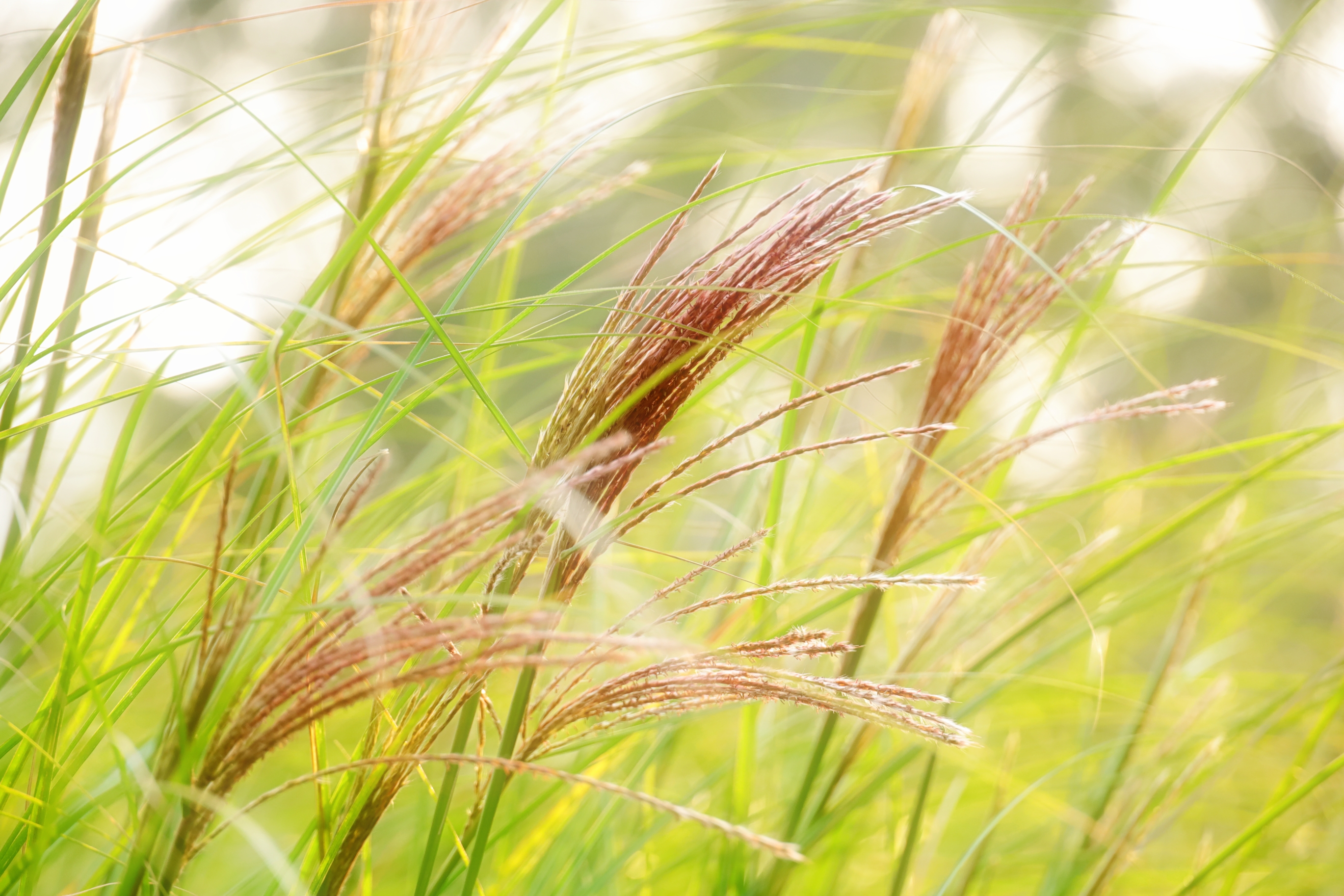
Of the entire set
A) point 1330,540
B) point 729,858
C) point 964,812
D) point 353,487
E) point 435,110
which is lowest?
point 964,812

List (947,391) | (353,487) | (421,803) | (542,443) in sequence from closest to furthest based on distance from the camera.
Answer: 1. (353,487)
2. (542,443)
3. (947,391)
4. (421,803)

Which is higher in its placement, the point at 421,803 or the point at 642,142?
the point at 642,142

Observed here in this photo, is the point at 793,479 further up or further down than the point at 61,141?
further down

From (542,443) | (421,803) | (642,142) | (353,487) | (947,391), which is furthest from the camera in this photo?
(642,142)

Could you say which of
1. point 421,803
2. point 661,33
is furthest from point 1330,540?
point 421,803

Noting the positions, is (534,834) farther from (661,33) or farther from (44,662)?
(661,33)

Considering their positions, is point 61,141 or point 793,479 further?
point 793,479

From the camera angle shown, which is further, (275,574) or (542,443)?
(542,443)
